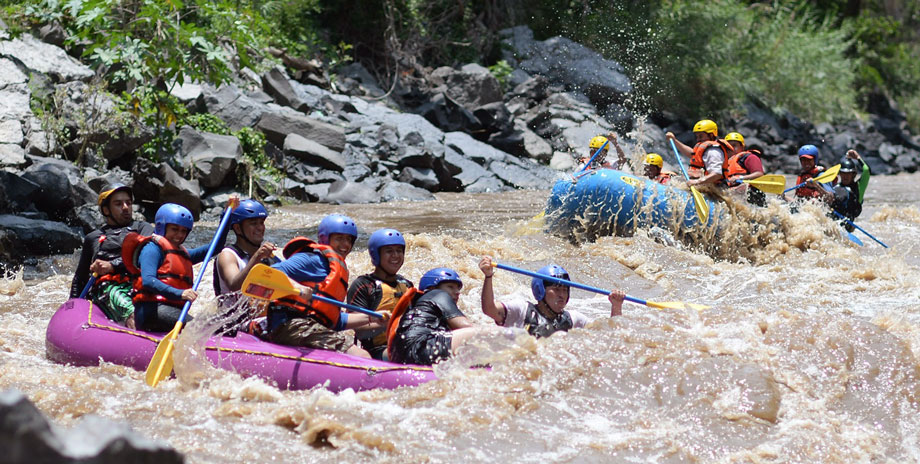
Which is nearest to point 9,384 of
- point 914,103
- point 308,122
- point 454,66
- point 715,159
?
point 715,159

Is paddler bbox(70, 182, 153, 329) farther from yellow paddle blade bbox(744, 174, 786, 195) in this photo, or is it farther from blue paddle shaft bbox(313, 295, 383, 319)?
yellow paddle blade bbox(744, 174, 786, 195)

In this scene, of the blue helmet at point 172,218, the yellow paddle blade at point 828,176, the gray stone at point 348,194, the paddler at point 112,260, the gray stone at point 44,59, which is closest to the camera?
the blue helmet at point 172,218

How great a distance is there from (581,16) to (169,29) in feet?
46.4

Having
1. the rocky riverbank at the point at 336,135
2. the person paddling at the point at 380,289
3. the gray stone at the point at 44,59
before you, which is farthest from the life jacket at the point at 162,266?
the gray stone at the point at 44,59

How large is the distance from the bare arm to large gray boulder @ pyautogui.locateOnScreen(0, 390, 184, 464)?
330 cm

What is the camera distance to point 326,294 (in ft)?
16.0

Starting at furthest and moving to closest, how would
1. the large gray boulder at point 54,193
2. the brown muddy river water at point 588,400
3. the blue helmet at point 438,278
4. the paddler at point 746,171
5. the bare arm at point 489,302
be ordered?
1. the large gray boulder at point 54,193
2. the paddler at point 746,171
3. the bare arm at point 489,302
4. the blue helmet at point 438,278
5. the brown muddy river water at point 588,400

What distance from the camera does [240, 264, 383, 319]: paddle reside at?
452cm

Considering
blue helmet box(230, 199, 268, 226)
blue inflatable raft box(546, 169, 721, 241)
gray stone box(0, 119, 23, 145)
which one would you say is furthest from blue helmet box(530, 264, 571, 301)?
gray stone box(0, 119, 23, 145)

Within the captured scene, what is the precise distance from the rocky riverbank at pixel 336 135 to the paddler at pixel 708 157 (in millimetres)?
800

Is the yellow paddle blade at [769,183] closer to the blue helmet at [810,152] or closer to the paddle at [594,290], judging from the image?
the blue helmet at [810,152]

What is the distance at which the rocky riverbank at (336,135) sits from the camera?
10461mm

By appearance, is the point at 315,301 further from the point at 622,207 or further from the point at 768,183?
the point at 768,183

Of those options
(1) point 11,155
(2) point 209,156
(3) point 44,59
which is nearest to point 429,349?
(1) point 11,155
